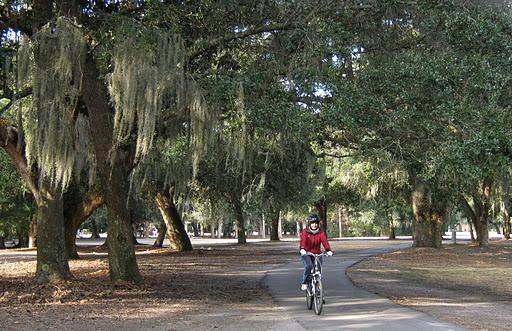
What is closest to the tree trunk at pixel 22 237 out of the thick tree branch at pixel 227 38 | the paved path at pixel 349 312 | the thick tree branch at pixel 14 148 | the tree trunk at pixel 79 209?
the tree trunk at pixel 79 209

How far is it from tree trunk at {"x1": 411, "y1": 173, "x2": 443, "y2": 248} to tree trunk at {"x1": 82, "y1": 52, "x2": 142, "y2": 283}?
726 inches

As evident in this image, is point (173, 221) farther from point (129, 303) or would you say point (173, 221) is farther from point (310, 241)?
point (310, 241)

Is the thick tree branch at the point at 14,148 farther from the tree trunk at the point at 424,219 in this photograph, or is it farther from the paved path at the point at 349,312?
the tree trunk at the point at 424,219

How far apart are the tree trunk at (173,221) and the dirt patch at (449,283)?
424 inches

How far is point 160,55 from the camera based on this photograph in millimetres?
9828

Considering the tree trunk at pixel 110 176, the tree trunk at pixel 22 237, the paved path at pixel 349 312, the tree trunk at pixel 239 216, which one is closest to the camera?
the paved path at pixel 349 312

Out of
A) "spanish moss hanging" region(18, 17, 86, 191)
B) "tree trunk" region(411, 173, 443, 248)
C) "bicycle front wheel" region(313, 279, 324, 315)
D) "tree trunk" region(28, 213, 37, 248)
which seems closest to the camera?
"bicycle front wheel" region(313, 279, 324, 315)

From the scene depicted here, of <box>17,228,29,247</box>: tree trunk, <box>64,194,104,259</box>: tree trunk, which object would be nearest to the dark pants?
<box>64,194,104,259</box>: tree trunk

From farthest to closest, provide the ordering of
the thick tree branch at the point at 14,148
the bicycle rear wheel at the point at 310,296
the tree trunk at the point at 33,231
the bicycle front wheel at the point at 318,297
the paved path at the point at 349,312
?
the tree trunk at the point at 33,231 → the thick tree branch at the point at 14,148 → the bicycle rear wheel at the point at 310,296 → the bicycle front wheel at the point at 318,297 → the paved path at the point at 349,312

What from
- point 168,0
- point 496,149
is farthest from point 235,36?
point 496,149

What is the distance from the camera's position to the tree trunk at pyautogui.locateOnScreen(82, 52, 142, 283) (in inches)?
463

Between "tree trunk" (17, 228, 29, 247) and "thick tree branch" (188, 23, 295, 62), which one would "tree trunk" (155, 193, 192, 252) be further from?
"thick tree branch" (188, 23, 295, 62)

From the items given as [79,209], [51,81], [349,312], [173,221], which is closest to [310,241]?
[349,312]

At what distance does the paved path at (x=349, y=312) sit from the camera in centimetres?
782
